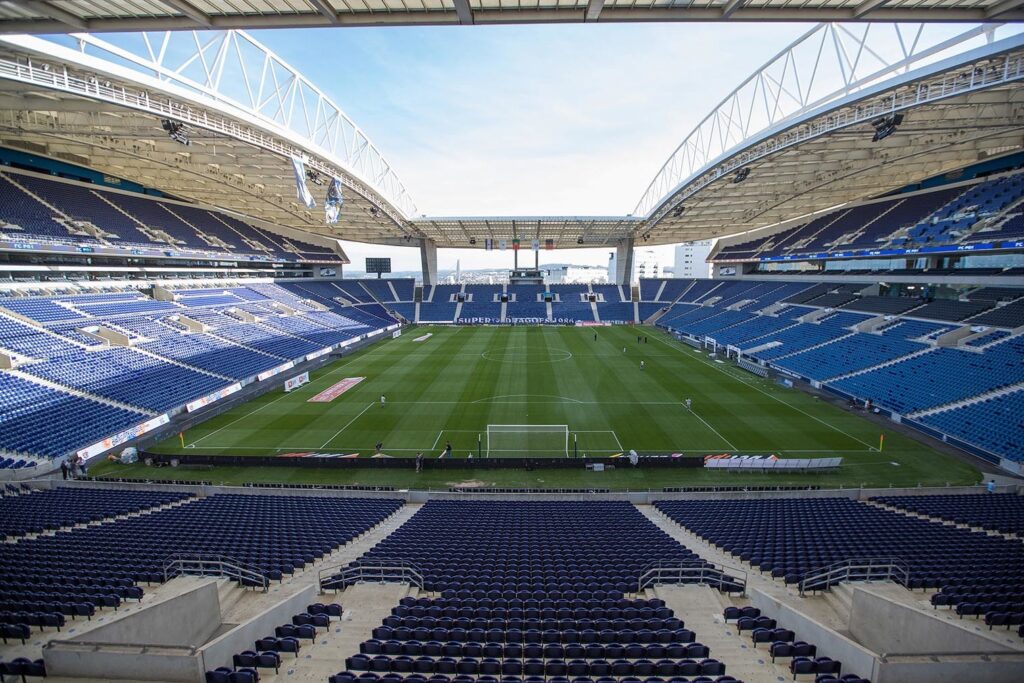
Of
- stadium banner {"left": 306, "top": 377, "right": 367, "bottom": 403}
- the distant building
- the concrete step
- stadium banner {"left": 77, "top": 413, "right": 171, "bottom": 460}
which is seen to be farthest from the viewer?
the distant building

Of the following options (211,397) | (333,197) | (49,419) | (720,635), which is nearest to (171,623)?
(720,635)

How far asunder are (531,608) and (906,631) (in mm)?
5615

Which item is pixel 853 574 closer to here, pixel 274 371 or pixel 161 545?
pixel 161 545

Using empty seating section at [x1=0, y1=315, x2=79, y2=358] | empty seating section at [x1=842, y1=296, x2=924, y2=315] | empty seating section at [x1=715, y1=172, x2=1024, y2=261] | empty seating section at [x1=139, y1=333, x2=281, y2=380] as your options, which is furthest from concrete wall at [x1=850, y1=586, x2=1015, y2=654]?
empty seating section at [x1=842, y1=296, x2=924, y2=315]

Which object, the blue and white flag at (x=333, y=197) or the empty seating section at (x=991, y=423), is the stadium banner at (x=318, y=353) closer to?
the blue and white flag at (x=333, y=197)

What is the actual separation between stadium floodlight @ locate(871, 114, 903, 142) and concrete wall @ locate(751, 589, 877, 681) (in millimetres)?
26456

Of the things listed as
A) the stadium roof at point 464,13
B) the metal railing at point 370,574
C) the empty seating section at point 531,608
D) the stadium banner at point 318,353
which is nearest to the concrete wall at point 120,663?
the empty seating section at point 531,608

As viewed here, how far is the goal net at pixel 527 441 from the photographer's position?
897 inches

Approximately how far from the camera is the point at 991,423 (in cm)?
2194

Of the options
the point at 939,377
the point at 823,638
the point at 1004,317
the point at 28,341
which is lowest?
the point at 823,638

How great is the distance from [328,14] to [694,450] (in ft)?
71.7

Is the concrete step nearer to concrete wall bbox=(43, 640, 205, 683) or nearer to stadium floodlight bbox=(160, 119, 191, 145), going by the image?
concrete wall bbox=(43, 640, 205, 683)

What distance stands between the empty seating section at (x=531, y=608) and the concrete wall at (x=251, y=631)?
5.53 ft

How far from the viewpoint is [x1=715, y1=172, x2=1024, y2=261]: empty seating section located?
103ft
